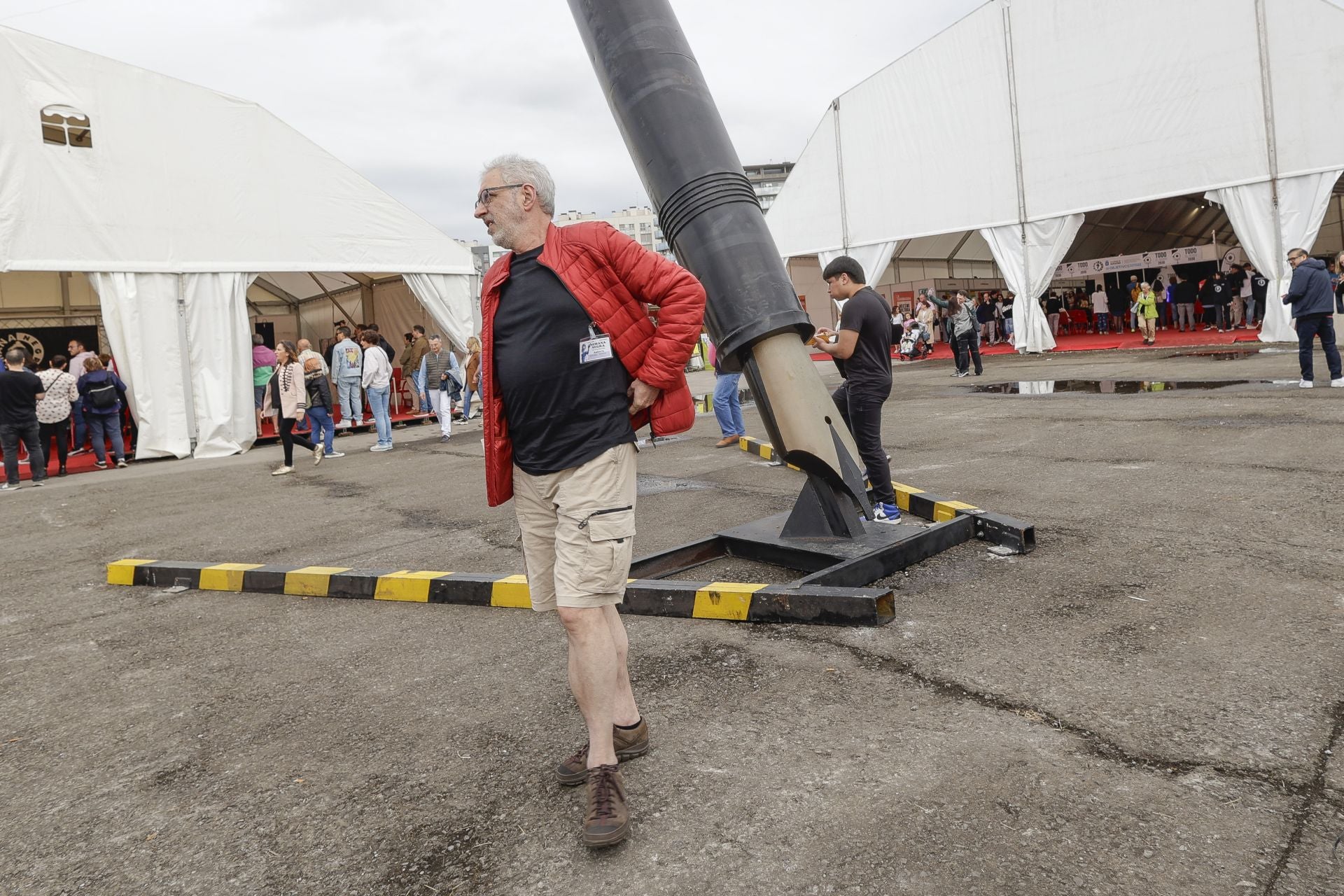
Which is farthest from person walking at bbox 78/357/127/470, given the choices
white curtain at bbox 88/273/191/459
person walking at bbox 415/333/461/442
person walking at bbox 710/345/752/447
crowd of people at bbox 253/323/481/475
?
person walking at bbox 710/345/752/447

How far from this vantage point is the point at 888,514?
18.2 ft

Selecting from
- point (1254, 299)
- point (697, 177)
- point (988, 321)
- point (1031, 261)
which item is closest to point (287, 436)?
point (697, 177)

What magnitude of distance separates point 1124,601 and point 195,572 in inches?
215

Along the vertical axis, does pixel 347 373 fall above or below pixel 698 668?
above

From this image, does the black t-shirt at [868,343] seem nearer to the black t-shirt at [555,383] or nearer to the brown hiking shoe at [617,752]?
the black t-shirt at [555,383]

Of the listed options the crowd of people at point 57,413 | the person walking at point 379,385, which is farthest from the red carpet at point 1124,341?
the crowd of people at point 57,413

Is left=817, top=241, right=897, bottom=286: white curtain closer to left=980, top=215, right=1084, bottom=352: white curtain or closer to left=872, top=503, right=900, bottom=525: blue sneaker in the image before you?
left=980, top=215, right=1084, bottom=352: white curtain

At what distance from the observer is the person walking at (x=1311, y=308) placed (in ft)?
33.6

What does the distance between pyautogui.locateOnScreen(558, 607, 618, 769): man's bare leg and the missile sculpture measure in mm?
2022

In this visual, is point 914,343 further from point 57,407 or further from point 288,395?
point 57,407

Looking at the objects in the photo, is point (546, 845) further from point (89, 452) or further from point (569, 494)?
point (89, 452)

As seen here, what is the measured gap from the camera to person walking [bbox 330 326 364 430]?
16.2m

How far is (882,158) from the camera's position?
→ 925 inches

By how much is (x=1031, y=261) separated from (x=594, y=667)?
20946 mm
